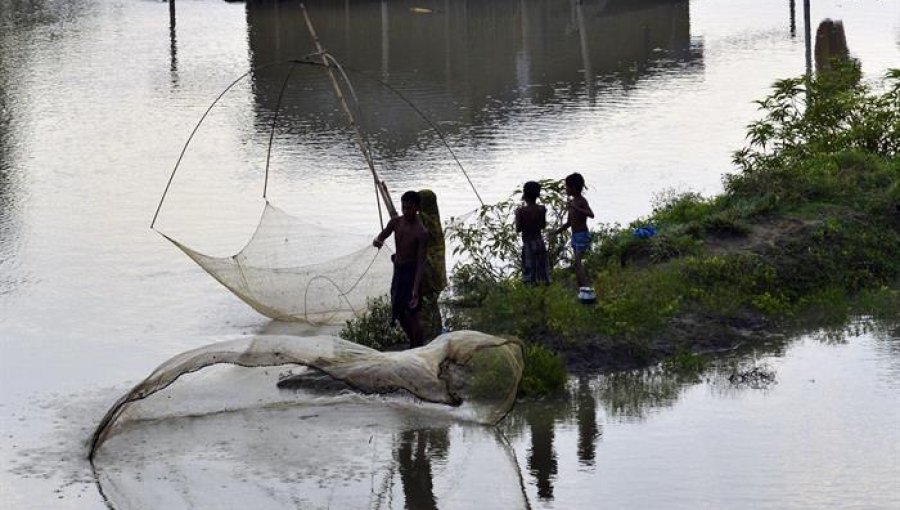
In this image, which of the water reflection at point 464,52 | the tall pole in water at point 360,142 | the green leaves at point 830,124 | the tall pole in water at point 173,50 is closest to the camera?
the tall pole in water at point 360,142

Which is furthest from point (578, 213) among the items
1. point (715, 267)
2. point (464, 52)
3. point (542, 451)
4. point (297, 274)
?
point (464, 52)

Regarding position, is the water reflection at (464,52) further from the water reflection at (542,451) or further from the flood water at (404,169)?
the water reflection at (542,451)

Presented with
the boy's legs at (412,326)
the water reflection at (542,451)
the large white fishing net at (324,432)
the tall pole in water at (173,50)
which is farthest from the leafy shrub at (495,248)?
the tall pole in water at (173,50)

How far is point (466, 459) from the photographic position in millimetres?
8367

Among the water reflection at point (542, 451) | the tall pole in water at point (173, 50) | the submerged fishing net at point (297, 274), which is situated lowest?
the water reflection at point (542, 451)

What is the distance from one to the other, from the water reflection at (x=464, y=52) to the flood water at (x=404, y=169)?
0.10 metres

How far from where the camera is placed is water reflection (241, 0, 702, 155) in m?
21.8

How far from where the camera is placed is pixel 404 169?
17438mm

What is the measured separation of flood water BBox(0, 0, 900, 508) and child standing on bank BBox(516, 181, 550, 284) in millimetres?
1031

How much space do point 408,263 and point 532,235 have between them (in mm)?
1059

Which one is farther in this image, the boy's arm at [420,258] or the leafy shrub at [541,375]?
the boy's arm at [420,258]

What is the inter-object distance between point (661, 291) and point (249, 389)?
3081 millimetres

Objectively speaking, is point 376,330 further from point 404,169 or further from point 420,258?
point 404,169

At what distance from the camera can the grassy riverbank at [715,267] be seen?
10.2 m
